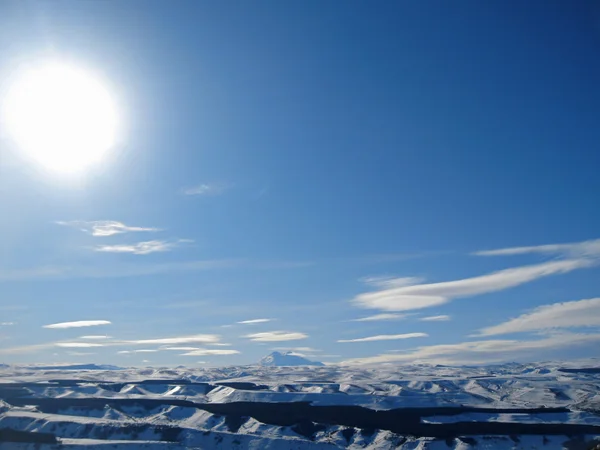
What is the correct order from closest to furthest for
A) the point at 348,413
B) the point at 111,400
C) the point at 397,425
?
the point at 397,425 < the point at 348,413 < the point at 111,400

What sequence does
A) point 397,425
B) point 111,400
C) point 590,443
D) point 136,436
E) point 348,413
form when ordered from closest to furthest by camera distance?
point 590,443, point 136,436, point 397,425, point 348,413, point 111,400

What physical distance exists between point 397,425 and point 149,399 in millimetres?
97938

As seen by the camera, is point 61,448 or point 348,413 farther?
point 348,413

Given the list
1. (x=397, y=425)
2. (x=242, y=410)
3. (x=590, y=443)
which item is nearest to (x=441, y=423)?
(x=397, y=425)

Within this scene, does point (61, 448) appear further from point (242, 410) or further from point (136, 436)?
point (242, 410)

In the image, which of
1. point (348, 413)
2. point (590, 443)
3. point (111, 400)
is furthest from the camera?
point (111, 400)

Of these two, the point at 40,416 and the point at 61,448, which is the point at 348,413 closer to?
the point at 61,448

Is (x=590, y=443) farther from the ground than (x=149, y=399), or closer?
closer

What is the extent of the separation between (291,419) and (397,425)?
34.6 m

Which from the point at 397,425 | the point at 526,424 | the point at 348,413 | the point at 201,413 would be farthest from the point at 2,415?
the point at 526,424

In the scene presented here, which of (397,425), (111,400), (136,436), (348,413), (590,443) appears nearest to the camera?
(590,443)

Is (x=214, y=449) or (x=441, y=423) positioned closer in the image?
(x=214, y=449)

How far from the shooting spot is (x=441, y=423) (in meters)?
158

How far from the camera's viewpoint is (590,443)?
13200 centimetres
